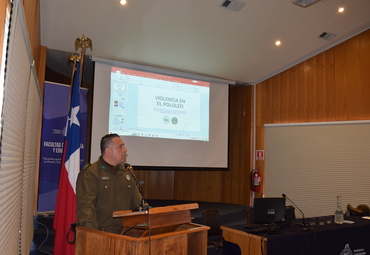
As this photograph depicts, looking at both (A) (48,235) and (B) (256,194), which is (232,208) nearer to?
(B) (256,194)

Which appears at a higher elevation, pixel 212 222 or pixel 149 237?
pixel 149 237

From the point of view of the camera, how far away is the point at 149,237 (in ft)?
7.11

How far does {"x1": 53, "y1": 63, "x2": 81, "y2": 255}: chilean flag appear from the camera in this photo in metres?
3.82

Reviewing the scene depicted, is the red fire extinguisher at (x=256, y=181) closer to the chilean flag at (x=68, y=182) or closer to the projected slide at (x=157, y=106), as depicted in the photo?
the projected slide at (x=157, y=106)

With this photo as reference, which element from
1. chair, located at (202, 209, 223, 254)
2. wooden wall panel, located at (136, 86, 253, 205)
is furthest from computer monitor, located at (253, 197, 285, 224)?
wooden wall panel, located at (136, 86, 253, 205)

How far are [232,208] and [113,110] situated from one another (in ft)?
10.7

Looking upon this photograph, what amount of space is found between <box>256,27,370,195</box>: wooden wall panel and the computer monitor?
371 cm

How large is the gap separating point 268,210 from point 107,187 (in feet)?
5.89

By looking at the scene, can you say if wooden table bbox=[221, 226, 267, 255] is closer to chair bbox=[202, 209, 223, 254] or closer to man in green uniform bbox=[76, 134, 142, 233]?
chair bbox=[202, 209, 223, 254]

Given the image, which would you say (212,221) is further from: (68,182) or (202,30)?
(202,30)

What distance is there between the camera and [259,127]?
7.82 metres

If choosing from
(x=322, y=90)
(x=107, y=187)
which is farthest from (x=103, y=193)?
(x=322, y=90)

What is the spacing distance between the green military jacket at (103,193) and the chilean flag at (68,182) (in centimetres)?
124

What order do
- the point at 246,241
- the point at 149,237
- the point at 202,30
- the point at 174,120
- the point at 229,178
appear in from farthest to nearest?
the point at 229,178
the point at 174,120
the point at 202,30
the point at 246,241
the point at 149,237
